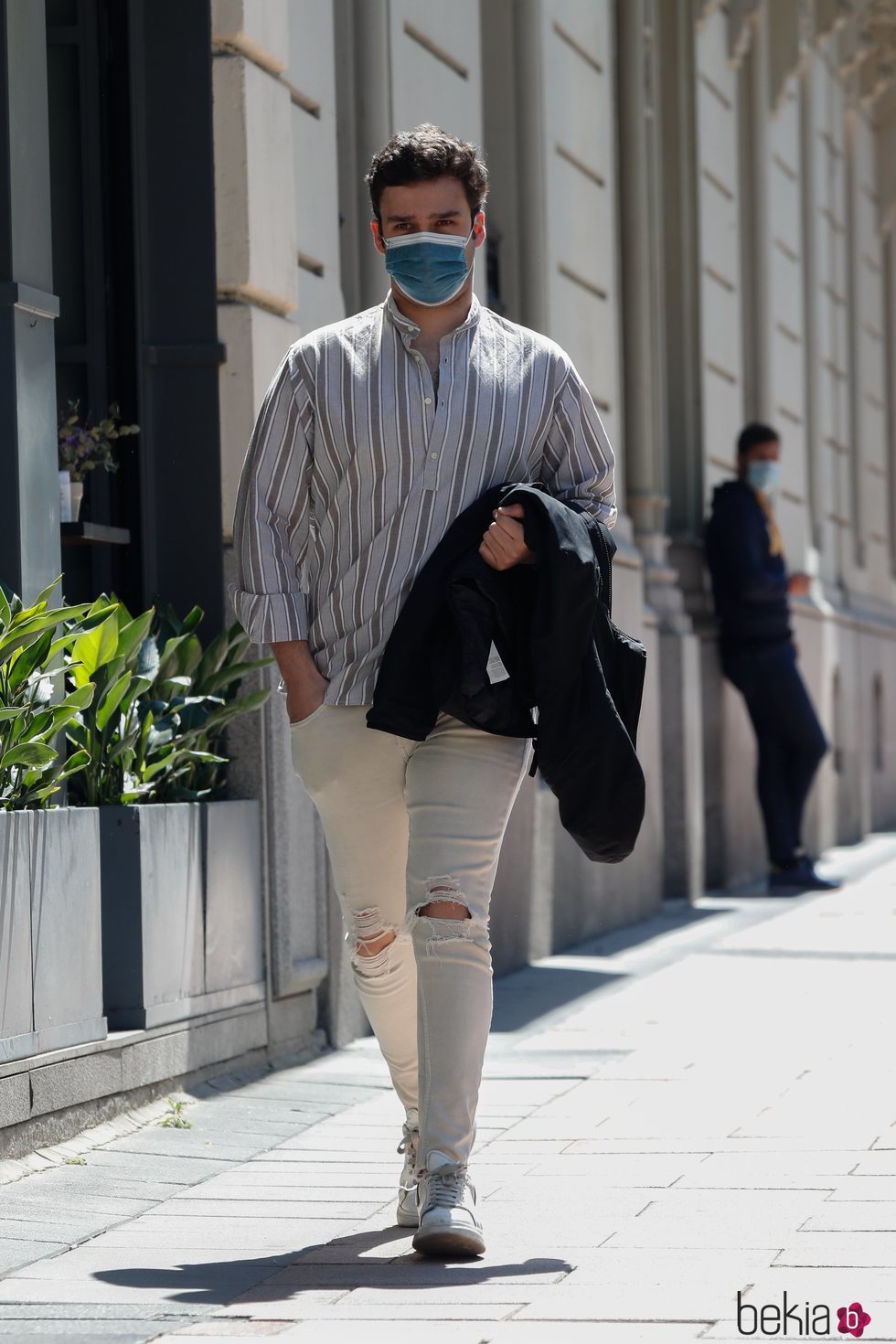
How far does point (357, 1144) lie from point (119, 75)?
3093 millimetres

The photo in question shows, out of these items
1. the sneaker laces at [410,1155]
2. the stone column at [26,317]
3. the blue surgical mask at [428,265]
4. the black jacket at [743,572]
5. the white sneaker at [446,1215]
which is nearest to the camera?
the white sneaker at [446,1215]

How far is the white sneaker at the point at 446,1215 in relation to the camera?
383 cm

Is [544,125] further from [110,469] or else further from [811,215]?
[811,215]

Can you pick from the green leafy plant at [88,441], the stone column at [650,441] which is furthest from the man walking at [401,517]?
the stone column at [650,441]

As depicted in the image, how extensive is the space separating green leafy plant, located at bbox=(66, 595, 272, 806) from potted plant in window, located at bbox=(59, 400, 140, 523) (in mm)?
381

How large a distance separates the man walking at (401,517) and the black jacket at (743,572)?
7.38 m

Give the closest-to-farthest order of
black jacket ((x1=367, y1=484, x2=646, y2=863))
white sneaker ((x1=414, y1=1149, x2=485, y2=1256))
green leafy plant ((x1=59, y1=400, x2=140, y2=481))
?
white sneaker ((x1=414, y1=1149, x2=485, y2=1256))
black jacket ((x1=367, y1=484, x2=646, y2=863))
green leafy plant ((x1=59, y1=400, x2=140, y2=481))

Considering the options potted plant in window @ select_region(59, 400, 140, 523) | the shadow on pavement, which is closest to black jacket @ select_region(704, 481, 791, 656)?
potted plant in window @ select_region(59, 400, 140, 523)

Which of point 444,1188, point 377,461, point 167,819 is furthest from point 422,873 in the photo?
point 167,819

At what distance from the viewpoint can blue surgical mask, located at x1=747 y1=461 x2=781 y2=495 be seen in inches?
468

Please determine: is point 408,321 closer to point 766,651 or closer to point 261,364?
point 261,364

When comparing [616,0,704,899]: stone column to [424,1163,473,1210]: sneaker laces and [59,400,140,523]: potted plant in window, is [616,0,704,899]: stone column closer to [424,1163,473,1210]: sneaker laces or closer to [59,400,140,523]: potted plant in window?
[59,400,140,523]: potted plant in window

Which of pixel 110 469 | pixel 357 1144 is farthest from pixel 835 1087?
pixel 110 469

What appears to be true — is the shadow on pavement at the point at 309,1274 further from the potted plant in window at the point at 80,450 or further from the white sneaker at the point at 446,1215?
the potted plant in window at the point at 80,450
